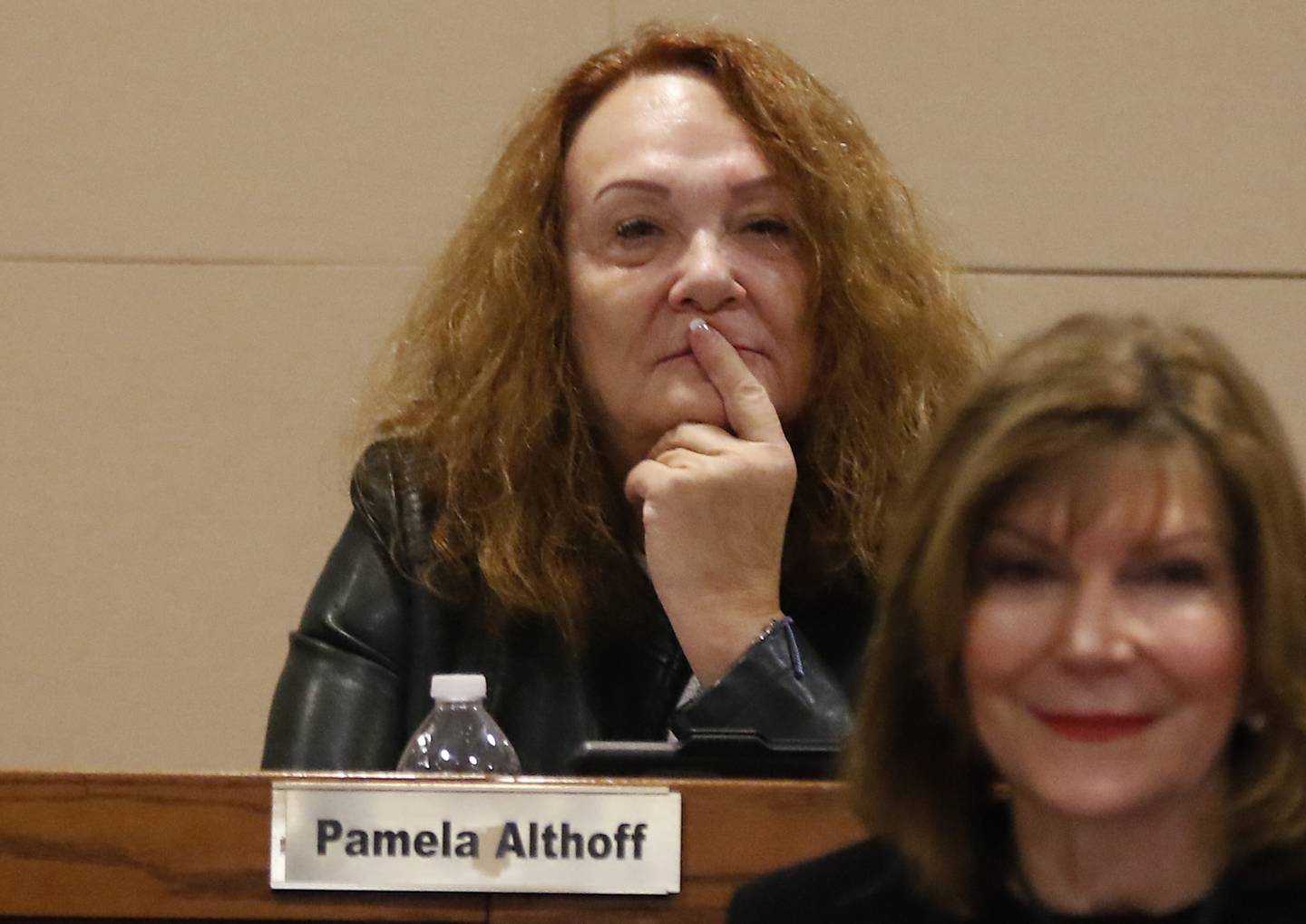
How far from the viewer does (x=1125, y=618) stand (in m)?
0.66

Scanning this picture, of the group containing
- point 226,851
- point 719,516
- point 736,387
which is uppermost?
point 736,387

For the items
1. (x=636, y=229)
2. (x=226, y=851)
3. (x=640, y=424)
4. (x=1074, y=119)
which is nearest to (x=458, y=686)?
(x=226, y=851)

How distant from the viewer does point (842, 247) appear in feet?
4.91

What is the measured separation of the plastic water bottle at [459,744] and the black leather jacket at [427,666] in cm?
8

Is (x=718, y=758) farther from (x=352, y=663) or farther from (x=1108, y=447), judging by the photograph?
(x=352, y=663)

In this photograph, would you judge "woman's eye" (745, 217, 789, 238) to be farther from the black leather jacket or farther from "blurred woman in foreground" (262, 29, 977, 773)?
the black leather jacket

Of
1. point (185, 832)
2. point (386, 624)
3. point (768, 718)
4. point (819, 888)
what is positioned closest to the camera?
point (819, 888)

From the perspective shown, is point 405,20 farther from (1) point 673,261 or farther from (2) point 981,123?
(1) point 673,261

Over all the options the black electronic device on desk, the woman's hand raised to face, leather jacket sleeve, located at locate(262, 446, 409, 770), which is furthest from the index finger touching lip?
the black electronic device on desk

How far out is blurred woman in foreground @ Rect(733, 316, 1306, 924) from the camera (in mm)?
654

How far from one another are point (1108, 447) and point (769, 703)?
61cm

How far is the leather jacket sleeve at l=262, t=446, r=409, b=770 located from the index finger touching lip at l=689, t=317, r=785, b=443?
0.93 ft

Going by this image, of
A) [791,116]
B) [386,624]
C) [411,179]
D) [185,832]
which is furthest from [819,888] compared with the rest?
[411,179]

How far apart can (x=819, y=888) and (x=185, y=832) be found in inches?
13.3
